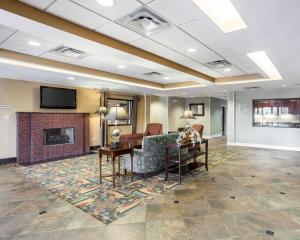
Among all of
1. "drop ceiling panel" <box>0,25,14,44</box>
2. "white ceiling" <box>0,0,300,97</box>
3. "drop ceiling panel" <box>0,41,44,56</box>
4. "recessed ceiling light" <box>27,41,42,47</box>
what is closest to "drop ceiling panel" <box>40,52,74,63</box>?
"white ceiling" <box>0,0,300,97</box>

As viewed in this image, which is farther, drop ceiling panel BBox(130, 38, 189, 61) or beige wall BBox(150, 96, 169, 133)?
beige wall BBox(150, 96, 169, 133)

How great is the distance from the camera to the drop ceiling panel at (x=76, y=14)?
2242mm

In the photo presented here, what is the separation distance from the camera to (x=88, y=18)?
2527mm

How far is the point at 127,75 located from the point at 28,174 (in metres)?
3.79

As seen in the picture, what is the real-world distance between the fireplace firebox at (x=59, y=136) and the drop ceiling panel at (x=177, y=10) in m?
5.47

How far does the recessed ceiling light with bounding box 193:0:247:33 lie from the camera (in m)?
2.24

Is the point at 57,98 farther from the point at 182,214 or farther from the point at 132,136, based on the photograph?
the point at 182,214

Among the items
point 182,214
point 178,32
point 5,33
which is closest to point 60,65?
point 5,33

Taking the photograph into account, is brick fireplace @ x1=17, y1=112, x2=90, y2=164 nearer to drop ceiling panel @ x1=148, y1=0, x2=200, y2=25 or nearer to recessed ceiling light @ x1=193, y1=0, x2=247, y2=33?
drop ceiling panel @ x1=148, y1=0, x2=200, y2=25

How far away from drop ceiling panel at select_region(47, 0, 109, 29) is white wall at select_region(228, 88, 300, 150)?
24.7 feet

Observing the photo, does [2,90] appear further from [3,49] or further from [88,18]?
[88,18]

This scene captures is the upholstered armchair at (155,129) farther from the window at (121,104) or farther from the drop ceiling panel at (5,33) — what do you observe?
the drop ceiling panel at (5,33)

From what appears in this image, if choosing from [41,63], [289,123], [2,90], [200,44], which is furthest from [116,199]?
[289,123]

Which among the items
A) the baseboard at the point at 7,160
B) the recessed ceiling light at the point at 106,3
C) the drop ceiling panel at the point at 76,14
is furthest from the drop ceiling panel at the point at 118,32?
the baseboard at the point at 7,160
